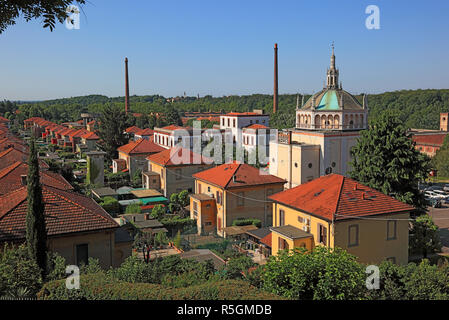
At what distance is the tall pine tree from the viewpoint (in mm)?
14672

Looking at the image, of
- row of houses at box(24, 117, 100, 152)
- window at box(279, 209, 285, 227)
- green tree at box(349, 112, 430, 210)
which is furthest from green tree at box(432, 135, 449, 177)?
row of houses at box(24, 117, 100, 152)

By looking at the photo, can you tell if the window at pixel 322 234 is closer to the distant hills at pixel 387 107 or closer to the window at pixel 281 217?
the window at pixel 281 217

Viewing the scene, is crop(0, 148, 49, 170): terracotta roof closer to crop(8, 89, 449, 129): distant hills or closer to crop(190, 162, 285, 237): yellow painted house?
crop(190, 162, 285, 237): yellow painted house

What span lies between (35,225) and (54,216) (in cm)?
281

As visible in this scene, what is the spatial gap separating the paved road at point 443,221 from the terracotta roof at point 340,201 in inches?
359

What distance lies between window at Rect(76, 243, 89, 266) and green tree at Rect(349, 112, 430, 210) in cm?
1964

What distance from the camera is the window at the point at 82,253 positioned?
57.5 ft

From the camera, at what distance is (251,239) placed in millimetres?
29172

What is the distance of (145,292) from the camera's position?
10.2 metres

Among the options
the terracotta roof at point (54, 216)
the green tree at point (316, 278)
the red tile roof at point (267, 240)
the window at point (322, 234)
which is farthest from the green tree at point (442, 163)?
the terracotta roof at point (54, 216)

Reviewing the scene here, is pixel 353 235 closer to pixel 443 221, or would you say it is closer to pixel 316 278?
pixel 316 278

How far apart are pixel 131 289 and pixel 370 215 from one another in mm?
14953
